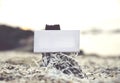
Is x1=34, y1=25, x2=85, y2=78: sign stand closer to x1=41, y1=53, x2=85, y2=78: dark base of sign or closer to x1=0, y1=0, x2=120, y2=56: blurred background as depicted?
x1=41, y1=53, x2=85, y2=78: dark base of sign

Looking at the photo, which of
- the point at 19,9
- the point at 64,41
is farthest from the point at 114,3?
the point at 19,9

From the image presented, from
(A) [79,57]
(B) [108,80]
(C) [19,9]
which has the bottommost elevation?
(B) [108,80]

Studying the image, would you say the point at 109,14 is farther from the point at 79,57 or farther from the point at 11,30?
the point at 11,30

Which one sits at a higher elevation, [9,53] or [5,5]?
[5,5]

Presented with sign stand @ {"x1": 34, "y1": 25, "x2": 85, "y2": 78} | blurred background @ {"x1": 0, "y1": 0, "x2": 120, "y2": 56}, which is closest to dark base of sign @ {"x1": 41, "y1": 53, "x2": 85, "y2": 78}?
sign stand @ {"x1": 34, "y1": 25, "x2": 85, "y2": 78}

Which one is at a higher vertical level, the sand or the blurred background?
the blurred background
